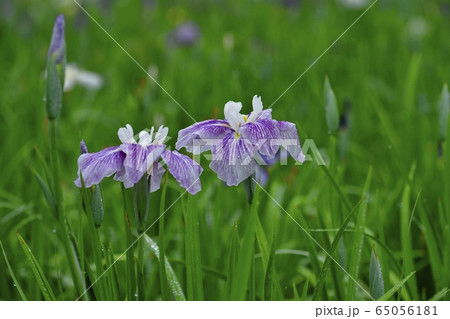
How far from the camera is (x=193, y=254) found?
75cm

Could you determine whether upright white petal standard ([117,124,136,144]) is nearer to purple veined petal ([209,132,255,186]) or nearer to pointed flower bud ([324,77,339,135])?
purple veined petal ([209,132,255,186])

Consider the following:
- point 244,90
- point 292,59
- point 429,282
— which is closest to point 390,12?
point 292,59

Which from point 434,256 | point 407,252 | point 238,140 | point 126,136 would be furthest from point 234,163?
point 434,256

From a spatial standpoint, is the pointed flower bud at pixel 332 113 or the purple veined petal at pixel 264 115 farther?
the pointed flower bud at pixel 332 113

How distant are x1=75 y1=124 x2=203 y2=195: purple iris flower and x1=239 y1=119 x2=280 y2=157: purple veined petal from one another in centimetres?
7

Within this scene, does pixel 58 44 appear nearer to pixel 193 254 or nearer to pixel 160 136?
pixel 160 136

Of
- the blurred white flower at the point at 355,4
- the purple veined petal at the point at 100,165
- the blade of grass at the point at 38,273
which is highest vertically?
the blurred white flower at the point at 355,4

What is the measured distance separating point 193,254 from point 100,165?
18cm

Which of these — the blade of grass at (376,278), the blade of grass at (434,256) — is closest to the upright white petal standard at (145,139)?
the blade of grass at (376,278)

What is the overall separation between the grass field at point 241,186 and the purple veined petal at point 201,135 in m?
0.08

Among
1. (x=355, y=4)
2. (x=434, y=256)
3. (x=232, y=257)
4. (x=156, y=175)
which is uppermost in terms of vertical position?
(x=355, y=4)

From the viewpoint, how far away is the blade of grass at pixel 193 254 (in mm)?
726

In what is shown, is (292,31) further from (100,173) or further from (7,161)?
(100,173)

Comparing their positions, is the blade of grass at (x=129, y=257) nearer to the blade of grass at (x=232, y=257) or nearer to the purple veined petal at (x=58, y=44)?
the blade of grass at (x=232, y=257)
